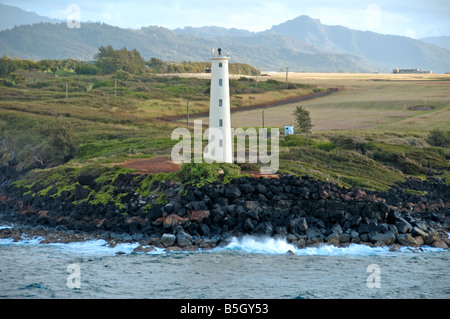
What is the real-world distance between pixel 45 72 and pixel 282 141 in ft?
291

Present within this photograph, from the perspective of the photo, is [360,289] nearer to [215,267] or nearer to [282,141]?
[215,267]

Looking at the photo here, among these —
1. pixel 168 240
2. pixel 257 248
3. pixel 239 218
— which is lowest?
pixel 257 248

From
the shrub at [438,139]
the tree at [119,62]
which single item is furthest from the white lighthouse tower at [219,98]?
the tree at [119,62]

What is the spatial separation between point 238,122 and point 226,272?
177ft

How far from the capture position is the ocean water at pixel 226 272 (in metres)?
25.8

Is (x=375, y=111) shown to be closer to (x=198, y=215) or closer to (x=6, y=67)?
(x=198, y=215)

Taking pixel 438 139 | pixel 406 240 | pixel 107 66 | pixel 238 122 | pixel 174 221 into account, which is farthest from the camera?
pixel 107 66

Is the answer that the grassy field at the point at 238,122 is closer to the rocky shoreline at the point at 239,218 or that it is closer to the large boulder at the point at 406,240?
the rocky shoreline at the point at 239,218

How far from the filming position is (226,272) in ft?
92.6

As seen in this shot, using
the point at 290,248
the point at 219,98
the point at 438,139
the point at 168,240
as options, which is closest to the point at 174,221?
Result: the point at 168,240

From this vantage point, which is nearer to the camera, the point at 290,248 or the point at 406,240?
the point at 290,248

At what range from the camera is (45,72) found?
132 m
